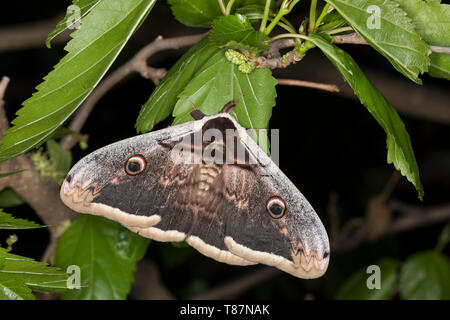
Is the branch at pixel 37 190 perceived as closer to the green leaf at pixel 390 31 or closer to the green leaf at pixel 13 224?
the green leaf at pixel 13 224

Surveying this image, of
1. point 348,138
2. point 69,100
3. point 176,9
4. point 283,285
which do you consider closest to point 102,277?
point 69,100

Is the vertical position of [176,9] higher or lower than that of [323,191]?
higher

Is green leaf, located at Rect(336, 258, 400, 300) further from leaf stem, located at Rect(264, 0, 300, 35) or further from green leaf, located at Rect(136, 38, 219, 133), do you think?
leaf stem, located at Rect(264, 0, 300, 35)

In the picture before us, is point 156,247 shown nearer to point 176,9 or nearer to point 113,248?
point 113,248

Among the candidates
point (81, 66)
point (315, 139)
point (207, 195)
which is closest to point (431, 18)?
point (207, 195)

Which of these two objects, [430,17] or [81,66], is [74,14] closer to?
[81,66]

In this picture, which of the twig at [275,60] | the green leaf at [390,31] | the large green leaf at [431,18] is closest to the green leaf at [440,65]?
the large green leaf at [431,18]

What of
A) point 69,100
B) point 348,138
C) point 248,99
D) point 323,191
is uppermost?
point 69,100
